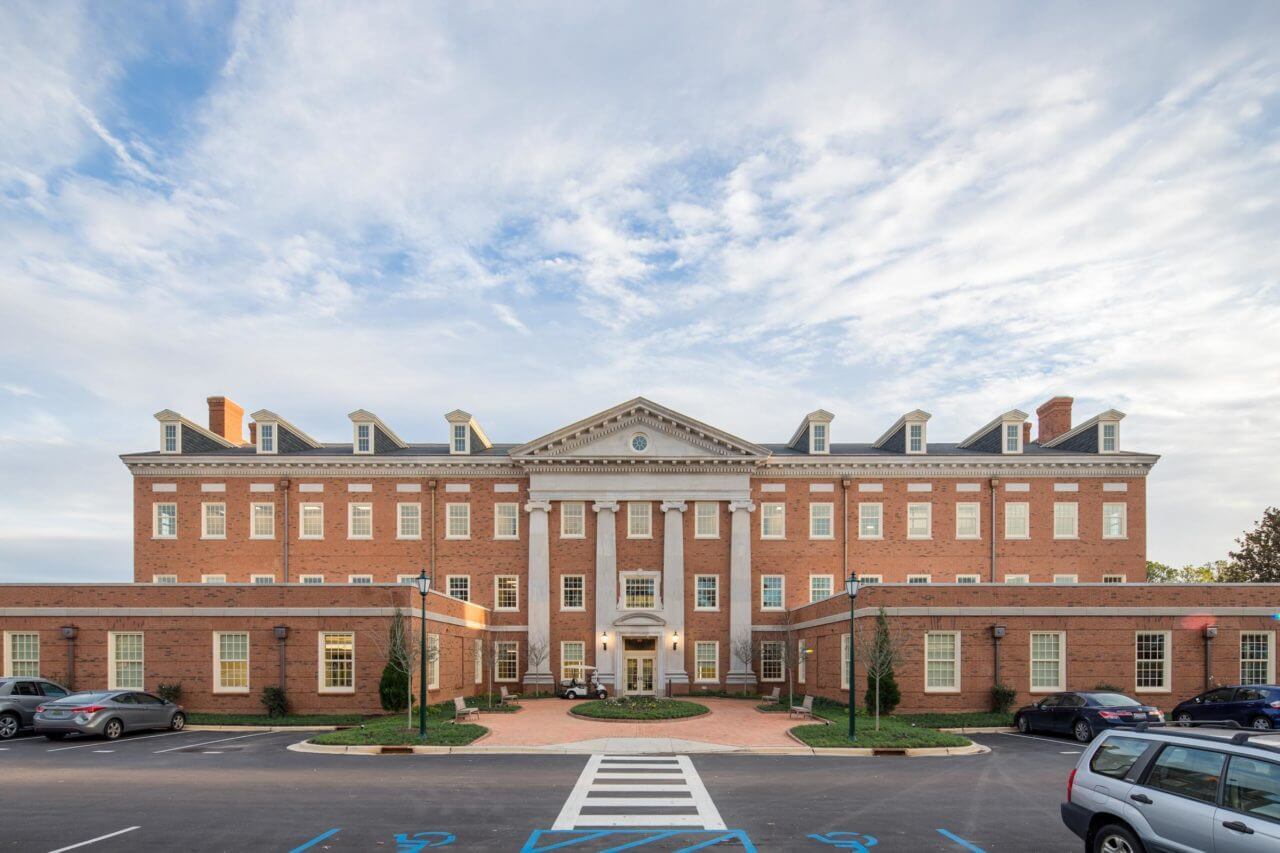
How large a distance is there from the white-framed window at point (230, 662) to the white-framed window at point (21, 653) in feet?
21.7

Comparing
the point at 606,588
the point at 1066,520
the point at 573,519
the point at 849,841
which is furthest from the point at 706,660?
the point at 849,841

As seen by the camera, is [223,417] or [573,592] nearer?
[573,592]

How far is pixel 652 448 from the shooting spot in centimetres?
4103

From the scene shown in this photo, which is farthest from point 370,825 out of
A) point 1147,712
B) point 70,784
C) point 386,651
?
point 1147,712

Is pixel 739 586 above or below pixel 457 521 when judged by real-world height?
below

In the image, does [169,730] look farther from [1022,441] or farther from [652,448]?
[1022,441]

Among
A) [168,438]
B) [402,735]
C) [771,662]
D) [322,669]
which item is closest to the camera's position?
[402,735]

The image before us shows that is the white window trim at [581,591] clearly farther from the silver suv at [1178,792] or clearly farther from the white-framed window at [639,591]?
the silver suv at [1178,792]

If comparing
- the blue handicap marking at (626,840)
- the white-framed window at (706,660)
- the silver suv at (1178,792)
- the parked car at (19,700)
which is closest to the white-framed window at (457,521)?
the white-framed window at (706,660)

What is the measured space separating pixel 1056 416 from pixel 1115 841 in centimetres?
3998

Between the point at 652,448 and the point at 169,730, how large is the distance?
23393mm

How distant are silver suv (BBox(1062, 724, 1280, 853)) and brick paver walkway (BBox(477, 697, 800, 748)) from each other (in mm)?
13387

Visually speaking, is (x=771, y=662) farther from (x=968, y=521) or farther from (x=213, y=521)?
(x=213, y=521)

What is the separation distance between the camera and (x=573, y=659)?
40406 millimetres
